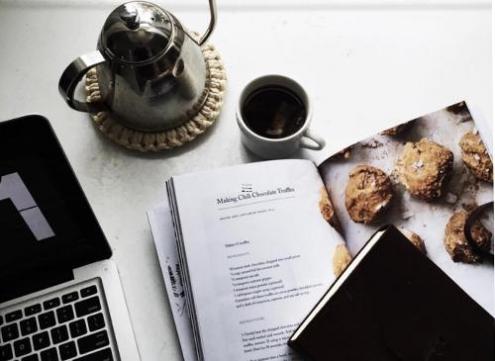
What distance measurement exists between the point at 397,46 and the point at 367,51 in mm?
36

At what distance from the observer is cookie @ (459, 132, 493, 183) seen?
610 mm

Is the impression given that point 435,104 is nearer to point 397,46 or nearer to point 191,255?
point 397,46


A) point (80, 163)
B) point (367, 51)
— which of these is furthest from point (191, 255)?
point (367, 51)

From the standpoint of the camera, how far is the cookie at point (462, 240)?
0.60 metres

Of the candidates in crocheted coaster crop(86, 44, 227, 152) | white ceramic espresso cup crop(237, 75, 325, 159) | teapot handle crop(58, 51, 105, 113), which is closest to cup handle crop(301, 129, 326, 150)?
white ceramic espresso cup crop(237, 75, 325, 159)

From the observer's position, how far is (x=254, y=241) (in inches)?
23.9

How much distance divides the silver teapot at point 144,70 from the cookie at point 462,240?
0.29m

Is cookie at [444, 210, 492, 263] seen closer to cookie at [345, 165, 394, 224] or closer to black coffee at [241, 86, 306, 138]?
cookie at [345, 165, 394, 224]

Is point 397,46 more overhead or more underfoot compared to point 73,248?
more overhead

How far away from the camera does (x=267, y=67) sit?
684mm

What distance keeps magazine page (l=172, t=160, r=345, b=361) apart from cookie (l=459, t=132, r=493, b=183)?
0.15m

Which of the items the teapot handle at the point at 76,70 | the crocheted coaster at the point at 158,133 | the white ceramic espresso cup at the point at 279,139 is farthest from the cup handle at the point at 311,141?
the teapot handle at the point at 76,70

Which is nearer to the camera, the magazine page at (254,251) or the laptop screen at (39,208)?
the laptop screen at (39,208)

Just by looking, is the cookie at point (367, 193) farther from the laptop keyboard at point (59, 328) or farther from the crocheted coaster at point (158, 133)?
the laptop keyboard at point (59, 328)
